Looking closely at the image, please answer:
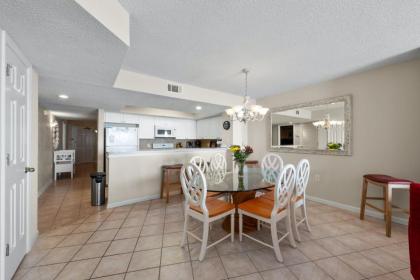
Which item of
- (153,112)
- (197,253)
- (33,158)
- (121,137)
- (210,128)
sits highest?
(153,112)

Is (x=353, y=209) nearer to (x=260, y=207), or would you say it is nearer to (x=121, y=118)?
(x=260, y=207)

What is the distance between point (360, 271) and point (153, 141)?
5.64 meters

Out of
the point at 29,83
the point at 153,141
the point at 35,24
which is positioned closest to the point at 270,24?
the point at 35,24

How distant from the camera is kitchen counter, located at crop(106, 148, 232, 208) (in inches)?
125

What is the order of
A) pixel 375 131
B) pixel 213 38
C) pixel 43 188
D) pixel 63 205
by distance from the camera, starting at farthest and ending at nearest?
pixel 43 188 < pixel 63 205 < pixel 375 131 < pixel 213 38

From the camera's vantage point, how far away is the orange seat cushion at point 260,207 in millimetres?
1808

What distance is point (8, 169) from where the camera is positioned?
4.71 ft

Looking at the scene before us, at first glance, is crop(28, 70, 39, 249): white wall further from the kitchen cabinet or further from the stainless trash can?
the kitchen cabinet

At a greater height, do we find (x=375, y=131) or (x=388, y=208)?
(x=375, y=131)

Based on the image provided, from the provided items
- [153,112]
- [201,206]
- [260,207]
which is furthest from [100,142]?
[260,207]

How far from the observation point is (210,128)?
19.0 feet

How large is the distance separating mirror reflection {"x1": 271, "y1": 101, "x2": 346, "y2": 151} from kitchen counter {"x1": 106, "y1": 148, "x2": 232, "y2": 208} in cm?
243

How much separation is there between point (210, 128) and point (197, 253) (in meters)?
4.28

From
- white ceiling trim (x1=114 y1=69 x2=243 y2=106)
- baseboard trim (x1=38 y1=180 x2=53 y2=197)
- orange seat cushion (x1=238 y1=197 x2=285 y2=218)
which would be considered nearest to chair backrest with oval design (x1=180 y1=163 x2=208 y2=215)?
orange seat cushion (x1=238 y1=197 x2=285 y2=218)
